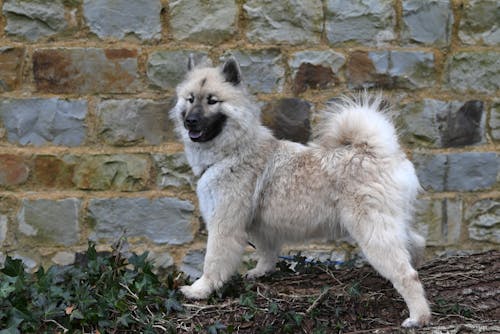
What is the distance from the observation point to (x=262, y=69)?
5.70 metres

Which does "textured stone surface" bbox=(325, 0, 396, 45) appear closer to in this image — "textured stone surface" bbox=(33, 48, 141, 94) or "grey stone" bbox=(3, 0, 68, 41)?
"textured stone surface" bbox=(33, 48, 141, 94)

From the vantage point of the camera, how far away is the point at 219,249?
428 cm

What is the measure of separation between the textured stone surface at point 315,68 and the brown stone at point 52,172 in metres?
1.86

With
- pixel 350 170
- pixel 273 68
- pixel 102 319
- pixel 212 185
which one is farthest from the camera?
pixel 273 68

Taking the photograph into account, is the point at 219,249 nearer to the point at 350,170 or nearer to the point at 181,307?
the point at 181,307

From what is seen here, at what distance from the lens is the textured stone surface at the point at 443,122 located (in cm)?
576

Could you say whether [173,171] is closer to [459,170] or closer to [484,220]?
[459,170]

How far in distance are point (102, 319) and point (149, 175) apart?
6.72 ft

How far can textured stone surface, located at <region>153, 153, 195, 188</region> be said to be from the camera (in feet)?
18.8

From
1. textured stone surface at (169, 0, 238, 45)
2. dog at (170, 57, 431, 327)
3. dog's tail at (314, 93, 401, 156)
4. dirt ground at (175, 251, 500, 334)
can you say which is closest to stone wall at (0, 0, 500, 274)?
textured stone surface at (169, 0, 238, 45)

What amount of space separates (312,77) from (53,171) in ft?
6.93

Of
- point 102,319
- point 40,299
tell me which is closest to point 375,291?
point 102,319

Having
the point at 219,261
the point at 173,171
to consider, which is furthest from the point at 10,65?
the point at 219,261

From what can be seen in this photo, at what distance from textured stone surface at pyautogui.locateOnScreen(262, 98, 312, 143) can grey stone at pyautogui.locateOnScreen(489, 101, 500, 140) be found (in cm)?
142
